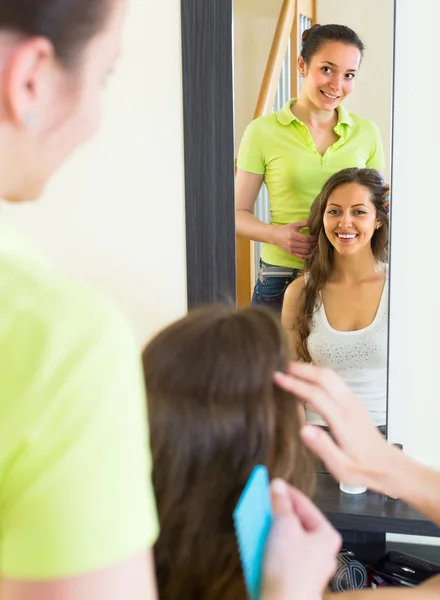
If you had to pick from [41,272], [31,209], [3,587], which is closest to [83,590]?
[3,587]

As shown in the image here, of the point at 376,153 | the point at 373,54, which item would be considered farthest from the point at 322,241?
the point at 373,54

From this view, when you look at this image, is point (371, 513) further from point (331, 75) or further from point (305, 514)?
point (331, 75)

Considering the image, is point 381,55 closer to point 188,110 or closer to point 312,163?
point 312,163

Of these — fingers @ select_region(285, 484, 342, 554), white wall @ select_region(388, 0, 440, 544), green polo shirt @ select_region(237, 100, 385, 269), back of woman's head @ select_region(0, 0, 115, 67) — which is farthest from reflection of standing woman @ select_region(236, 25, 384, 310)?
back of woman's head @ select_region(0, 0, 115, 67)

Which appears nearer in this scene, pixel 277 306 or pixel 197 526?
pixel 197 526

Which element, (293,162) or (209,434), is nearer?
(209,434)

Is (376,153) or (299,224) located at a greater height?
(376,153)

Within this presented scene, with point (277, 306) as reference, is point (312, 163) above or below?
above

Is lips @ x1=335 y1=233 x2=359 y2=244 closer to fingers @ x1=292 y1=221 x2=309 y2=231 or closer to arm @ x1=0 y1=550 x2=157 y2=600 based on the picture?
fingers @ x1=292 y1=221 x2=309 y2=231

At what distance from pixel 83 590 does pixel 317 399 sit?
1.11 feet

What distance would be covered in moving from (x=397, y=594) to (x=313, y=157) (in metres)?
0.57

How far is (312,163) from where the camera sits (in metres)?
0.93

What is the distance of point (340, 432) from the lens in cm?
66

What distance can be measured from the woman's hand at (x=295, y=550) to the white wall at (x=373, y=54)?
613mm
